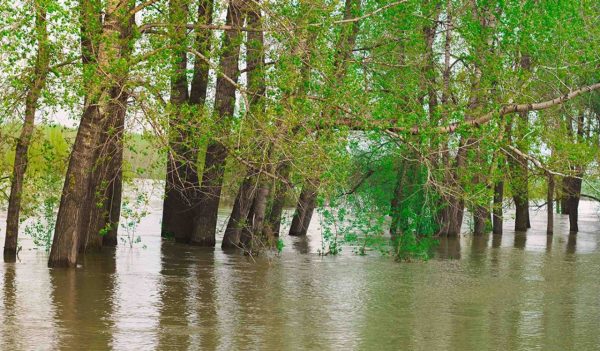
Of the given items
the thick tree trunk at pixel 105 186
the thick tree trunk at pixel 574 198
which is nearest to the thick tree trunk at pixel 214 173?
the thick tree trunk at pixel 105 186

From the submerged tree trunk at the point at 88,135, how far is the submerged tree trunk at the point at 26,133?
3.45 ft

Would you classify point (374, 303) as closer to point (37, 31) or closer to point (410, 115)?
point (410, 115)

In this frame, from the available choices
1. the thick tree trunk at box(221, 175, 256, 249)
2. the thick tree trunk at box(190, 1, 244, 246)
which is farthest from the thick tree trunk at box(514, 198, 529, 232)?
the thick tree trunk at box(190, 1, 244, 246)

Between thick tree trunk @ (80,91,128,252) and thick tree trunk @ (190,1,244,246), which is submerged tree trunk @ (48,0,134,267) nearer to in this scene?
thick tree trunk @ (80,91,128,252)

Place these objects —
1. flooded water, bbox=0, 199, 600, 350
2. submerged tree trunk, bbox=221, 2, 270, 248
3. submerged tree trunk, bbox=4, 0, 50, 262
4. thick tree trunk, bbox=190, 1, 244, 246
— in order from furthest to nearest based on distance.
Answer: thick tree trunk, bbox=190, 1, 244, 246, submerged tree trunk, bbox=221, 2, 270, 248, submerged tree trunk, bbox=4, 0, 50, 262, flooded water, bbox=0, 199, 600, 350

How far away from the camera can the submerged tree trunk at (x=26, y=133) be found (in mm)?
18422

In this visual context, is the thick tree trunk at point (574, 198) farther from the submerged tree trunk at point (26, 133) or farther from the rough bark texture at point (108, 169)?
the submerged tree trunk at point (26, 133)

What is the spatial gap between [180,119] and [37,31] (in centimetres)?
308

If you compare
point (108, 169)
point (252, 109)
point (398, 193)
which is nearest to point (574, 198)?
point (398, 193)

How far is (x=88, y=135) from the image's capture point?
20812 millimetres

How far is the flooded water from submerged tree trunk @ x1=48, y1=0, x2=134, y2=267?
0.64 metres

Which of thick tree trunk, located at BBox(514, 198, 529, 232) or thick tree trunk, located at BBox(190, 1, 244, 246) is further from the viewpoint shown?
thick tree trunk, located at BBox(514, 198, 529, 232)

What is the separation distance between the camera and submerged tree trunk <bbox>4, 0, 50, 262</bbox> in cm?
1842

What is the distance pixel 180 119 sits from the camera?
1972cm
